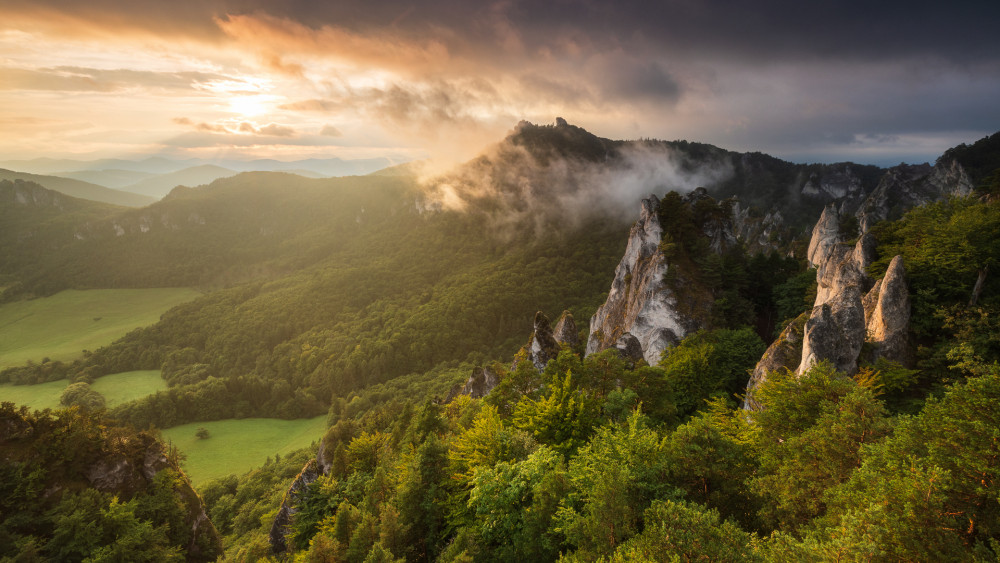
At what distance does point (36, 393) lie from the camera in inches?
4545

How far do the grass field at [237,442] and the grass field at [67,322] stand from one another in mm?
89221

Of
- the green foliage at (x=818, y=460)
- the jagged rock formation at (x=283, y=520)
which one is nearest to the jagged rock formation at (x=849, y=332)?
the green foliage at (x=818, y=460)

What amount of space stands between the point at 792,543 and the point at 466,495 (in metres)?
14.6

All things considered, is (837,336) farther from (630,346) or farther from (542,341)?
(542,341)

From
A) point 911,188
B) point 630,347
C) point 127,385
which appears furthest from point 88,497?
point 911,188

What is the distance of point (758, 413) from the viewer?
17.8m

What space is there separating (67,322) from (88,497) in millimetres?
213148

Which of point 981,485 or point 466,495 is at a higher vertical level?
point 981,485

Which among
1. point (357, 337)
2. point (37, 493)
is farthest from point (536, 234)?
point (37, 493)

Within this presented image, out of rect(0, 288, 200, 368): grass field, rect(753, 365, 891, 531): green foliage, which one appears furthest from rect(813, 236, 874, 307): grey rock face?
rect(0, 288, 200, 368): grass field

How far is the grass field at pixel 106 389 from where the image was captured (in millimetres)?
110619

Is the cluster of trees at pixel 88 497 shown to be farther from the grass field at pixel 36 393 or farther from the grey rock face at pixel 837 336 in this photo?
the grass field at pixel 36 393

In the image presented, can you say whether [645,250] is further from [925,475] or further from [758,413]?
[925,475]

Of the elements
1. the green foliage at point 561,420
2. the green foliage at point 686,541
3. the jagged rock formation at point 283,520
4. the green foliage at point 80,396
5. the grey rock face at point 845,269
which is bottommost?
the green foliage at point 80,396
